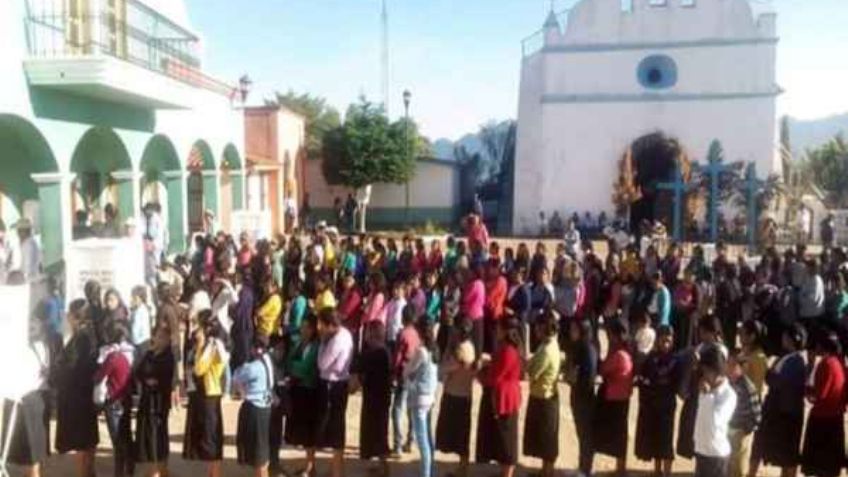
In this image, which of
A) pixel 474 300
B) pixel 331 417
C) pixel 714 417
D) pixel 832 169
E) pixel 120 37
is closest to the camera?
pixel 714 417

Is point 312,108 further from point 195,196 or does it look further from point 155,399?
point 155,399

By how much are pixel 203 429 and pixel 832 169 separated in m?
39.1

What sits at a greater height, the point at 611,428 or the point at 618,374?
the point at 618,374

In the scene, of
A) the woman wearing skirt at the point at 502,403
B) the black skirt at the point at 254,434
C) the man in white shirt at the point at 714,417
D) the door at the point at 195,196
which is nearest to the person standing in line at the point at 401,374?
the woman wearing skirt at the point at 502,403

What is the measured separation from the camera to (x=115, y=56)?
12438 millimetres

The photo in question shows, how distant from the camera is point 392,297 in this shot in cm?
911

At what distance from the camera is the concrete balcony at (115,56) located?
36.1 feet

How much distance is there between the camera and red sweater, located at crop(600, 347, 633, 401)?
664 cm

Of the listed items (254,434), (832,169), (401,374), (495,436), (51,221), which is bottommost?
(495,436)

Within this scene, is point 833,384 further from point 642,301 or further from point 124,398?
point 124,398

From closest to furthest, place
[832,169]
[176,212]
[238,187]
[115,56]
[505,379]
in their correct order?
[505,379]
[115,56]
[176,212]
[238,187]
[832,169]

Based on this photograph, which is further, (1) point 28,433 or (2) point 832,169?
(2) point 832,169

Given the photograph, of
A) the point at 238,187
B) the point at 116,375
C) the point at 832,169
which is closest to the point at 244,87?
the point at 238,187

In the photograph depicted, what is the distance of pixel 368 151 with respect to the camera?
30.9 meters
